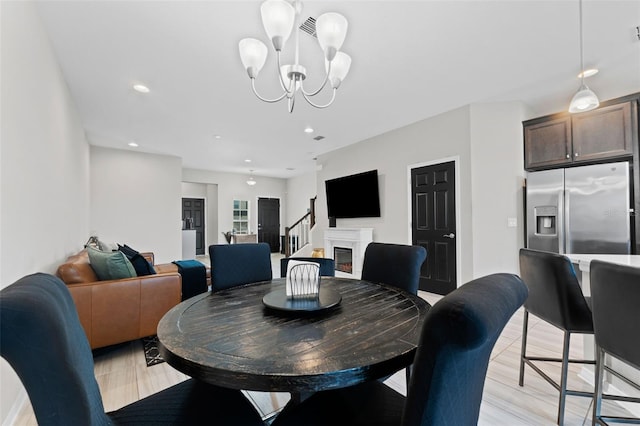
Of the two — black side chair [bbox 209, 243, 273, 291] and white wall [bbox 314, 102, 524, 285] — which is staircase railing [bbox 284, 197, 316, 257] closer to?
white wall [bbox 314, 102, 524, 285]

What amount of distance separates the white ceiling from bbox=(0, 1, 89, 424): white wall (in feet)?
1.20

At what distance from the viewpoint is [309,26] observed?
2.21 meters

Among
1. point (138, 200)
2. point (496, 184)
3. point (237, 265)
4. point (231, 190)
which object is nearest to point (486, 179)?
point (496, 184)

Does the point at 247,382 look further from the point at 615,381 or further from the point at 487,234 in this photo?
the point at 487,234

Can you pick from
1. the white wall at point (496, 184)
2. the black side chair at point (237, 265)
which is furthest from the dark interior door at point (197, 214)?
the white wall at point (496, 184)

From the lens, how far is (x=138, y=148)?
5.81m

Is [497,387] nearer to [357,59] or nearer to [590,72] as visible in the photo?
[357,59]

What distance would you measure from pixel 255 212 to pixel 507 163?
7325mm

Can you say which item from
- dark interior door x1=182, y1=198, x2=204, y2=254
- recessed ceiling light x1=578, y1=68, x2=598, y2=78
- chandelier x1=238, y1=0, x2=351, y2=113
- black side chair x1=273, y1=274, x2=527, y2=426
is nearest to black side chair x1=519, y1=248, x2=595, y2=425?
black side chair x1=273, y1=274, x2=527, y2=426

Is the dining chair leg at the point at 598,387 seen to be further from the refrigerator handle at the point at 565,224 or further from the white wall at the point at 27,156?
the white wall at the point at 27,156

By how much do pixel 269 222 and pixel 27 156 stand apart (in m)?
7.92

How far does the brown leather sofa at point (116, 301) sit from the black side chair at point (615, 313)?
2986 mm

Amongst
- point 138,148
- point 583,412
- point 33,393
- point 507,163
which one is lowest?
point 583,412

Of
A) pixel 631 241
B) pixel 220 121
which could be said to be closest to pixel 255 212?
pixel 220 121
